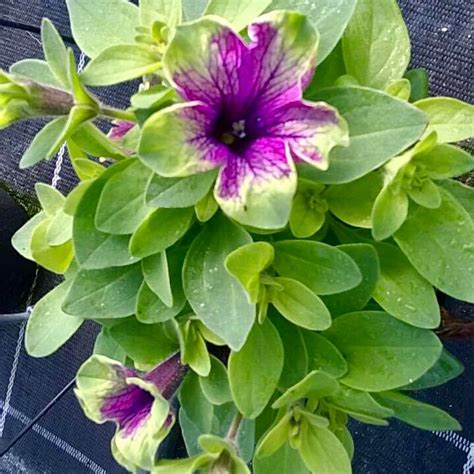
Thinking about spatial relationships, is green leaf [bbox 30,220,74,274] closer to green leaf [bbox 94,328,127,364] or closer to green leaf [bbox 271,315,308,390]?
green leaf [bbox 94,328,127,364]

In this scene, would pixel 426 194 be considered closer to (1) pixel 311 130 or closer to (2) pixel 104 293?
(1) pixel 311 130

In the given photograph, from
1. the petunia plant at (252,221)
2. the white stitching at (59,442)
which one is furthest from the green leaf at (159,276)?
the white stitching at (59,442)

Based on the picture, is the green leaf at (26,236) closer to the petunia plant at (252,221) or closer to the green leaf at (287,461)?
the petunia plant at (252,221)

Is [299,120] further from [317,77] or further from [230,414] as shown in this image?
[230,414]

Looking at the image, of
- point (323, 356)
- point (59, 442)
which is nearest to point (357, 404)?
point (323, 356)

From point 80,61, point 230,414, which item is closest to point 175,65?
point 230,414
